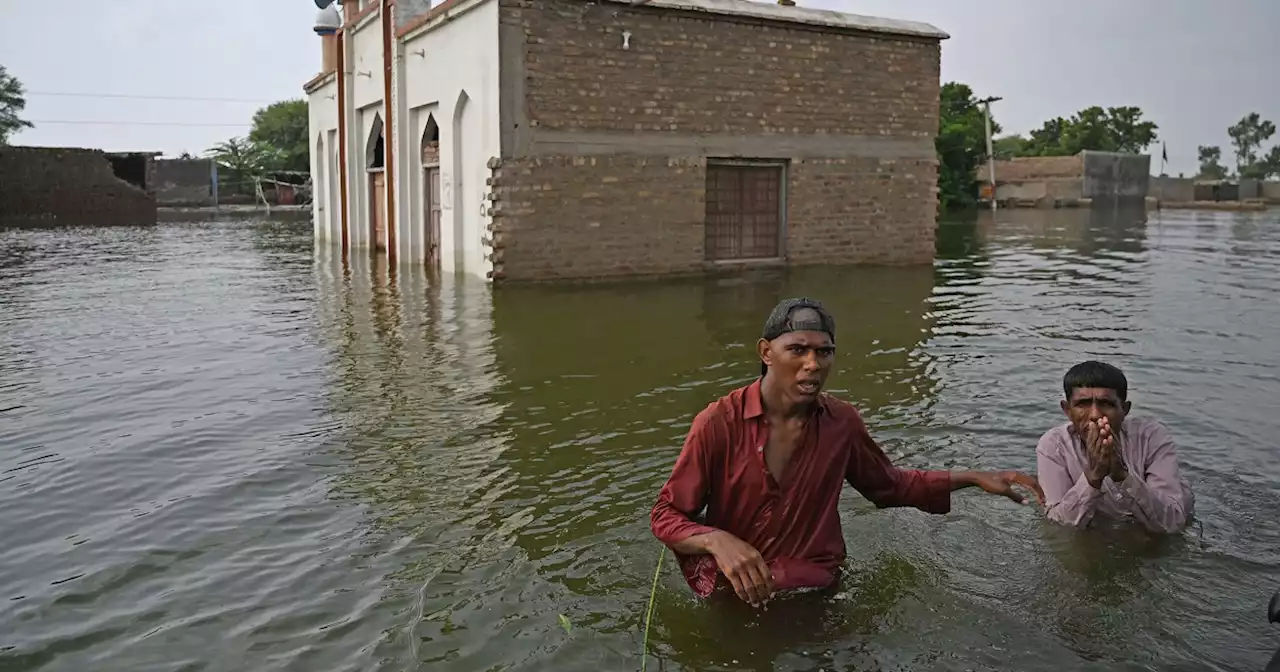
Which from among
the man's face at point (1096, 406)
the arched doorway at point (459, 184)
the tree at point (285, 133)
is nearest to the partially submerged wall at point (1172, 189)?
the tree at point (285, 133)

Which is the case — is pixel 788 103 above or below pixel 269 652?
above

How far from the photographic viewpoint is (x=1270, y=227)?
112 feet

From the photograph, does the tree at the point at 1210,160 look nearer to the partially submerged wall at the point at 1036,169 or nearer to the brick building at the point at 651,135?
the partially submerged wall at the point at 1036,169

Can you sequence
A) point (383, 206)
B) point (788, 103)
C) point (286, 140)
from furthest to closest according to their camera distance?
point (286, 140)
point (383, 206)
point (788, 103)

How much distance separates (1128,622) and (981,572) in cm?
71

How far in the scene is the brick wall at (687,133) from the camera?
1642 cm

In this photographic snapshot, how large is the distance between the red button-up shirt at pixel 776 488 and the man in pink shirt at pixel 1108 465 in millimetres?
976

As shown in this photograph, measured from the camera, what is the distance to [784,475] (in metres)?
4.16

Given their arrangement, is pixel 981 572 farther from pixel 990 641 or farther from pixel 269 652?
pixel 269 652

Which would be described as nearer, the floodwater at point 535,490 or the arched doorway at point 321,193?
the floodwater at point 535,490

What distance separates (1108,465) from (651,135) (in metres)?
13.3

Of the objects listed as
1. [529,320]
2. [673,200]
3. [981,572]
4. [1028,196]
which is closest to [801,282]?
[673,200]

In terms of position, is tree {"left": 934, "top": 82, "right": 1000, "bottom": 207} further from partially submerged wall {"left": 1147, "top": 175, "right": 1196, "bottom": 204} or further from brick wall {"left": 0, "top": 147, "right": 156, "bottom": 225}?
brick wall {"left": 0, "top": 147, "right": 156, "bottom": 225}

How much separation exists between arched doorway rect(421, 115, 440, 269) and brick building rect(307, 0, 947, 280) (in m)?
0.04
